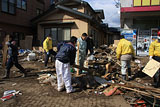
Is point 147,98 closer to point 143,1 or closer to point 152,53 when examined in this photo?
point 152,53

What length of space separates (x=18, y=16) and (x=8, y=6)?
165 centimetres

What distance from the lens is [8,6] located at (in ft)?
47.9

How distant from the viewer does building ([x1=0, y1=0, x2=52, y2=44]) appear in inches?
559

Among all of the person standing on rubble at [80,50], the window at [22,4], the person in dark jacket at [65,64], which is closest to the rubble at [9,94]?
the person in dark jacket at [65,64]

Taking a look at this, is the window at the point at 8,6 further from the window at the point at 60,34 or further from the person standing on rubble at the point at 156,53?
the person standing on rubble at the point at 156,53

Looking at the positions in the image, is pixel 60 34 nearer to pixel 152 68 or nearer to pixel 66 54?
pixel 66 54

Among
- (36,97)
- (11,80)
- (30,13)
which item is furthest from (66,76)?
(30,13)

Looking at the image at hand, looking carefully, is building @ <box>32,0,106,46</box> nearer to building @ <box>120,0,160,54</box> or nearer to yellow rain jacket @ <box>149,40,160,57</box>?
building @ <box>120,0,160,54</box>

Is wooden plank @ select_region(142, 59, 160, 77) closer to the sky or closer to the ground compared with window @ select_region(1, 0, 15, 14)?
closer to the ground

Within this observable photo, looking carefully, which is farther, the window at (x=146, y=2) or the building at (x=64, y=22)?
the building at (x=64, y=22)

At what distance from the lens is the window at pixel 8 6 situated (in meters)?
14.2

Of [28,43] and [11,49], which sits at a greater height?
[28,43]

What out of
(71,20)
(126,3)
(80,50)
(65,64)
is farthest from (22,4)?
(65,64)

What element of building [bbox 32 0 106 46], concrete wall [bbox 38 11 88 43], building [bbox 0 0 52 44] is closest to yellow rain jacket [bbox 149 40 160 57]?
building [bbox 32 0 106 46]
